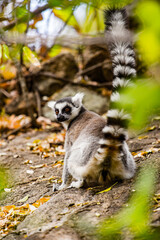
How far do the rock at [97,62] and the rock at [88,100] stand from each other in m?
0.79

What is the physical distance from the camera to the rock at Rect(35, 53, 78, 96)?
31.4 feet

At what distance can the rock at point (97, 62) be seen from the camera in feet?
30.2

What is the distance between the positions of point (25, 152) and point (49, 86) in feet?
14.0

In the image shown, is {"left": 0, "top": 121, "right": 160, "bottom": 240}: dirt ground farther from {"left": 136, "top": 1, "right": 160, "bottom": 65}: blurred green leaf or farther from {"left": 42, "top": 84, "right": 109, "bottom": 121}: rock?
{"left": 42, "top": 84, "right": 109, "bottom": 121}: rock

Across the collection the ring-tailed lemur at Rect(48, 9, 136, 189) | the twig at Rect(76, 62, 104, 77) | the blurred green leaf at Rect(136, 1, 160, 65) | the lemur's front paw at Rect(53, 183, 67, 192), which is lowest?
the lemur's front paw at Rect(53, 183, 67, 192)

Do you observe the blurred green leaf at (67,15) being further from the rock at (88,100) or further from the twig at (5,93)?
the twig at (5,93)

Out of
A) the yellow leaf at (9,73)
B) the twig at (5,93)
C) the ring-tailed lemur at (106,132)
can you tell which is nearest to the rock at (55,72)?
the yellow leaf at (9,73)

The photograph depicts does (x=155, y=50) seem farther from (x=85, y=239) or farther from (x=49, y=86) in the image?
(x=49, y=86)

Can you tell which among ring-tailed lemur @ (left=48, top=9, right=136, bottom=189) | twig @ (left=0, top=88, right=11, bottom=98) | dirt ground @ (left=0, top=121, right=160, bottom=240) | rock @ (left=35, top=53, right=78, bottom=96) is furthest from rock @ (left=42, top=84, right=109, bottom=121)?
ring-tailed lemur @ (left=48, top=9, right=136, bottom=189)

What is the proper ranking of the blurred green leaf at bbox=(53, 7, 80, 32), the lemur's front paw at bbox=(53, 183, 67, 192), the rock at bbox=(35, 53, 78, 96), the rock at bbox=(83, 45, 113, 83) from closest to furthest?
the blurred green leaf at bbox=(53, 7, 80, 32), the lemur's front paw at bbox=(53, 183, 67, 192), the rock at bbox=(83, 45, 113, 83), the rock at bbox=(35, 53, 78, 96)

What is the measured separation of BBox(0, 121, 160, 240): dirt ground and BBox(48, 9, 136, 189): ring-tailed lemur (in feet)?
0.68

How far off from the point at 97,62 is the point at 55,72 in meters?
1.65

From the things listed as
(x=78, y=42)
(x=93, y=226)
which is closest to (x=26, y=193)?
(x=93, y=226)

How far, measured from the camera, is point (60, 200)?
2.94 meters
